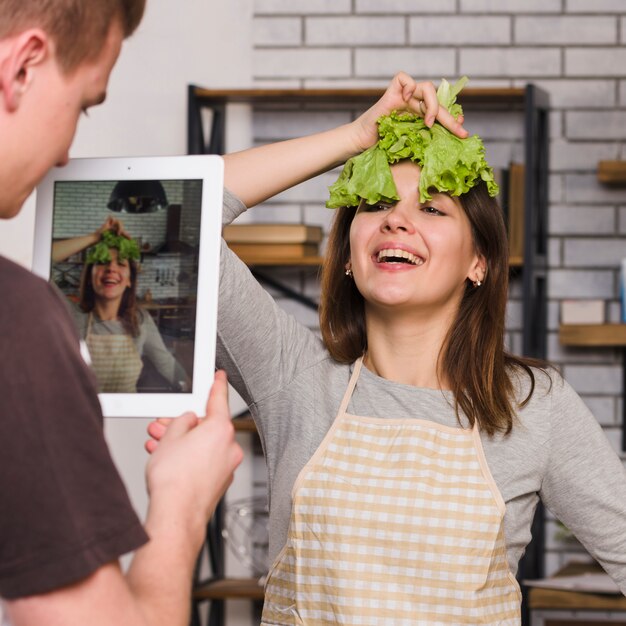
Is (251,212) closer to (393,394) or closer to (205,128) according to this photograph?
(205,128)

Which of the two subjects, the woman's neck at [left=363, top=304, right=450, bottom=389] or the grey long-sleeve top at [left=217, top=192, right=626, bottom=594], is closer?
the grey long-sleeve top at [left=217, top=192, right=626, bottom=594]

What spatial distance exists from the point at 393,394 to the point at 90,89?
1.00 m

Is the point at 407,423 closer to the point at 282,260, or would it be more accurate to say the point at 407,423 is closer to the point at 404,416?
the point at 404,416

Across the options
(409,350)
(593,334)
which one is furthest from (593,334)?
(409,350)

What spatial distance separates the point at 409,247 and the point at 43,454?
1082 mm

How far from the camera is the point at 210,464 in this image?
37.6 inches

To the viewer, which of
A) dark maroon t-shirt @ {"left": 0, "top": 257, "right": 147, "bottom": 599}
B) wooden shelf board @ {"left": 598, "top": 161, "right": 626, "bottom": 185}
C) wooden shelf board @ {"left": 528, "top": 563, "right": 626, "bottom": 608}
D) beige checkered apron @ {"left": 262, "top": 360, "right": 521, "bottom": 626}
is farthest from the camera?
wooden shelf board @ {"left": 598, "top": 161, "right": 626, "bottom": 185}

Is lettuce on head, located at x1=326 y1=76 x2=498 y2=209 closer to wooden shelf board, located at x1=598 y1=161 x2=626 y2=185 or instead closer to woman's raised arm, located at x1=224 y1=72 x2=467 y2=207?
woman's raised arm, located at x1=224 y1=72 x2=467 y2=207

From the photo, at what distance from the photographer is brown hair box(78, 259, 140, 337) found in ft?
3.80

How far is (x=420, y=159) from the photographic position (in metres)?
1.70

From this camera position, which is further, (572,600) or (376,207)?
(572,600)

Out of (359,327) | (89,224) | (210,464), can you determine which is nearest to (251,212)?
(359,327)

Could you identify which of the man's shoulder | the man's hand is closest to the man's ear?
the man's shoulder

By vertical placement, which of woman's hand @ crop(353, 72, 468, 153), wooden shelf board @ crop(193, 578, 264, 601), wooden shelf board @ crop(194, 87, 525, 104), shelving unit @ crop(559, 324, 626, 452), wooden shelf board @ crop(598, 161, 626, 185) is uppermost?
wooden shelf board @ crop(194, 87, 525, 104)
